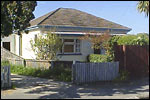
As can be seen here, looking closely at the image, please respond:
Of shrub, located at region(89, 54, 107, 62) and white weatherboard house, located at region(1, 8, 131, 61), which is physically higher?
white weatherboard house, located at region(1, 8, 131, 61)

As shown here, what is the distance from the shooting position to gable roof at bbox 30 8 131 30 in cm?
2238

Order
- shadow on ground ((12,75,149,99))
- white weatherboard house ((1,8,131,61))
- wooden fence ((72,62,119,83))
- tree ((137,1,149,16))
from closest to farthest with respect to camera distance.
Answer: shadow on ground ((12,75,149,99))
wooden fence ((72,62,119,83))
tree ((137,1,149,16))
white weatherboard house ((1,8,131,61))

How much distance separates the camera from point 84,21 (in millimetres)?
24203

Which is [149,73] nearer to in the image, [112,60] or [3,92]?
[112,60]

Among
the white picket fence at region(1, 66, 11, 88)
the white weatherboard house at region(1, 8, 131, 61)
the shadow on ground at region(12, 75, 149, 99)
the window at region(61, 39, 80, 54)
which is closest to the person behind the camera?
the shadow on ground at region(12, 75, 149, 99)

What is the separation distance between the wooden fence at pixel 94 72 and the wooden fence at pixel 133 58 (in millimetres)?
875

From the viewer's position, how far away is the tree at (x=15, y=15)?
420 inches

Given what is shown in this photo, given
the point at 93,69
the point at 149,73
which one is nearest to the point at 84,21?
the point at 149,73

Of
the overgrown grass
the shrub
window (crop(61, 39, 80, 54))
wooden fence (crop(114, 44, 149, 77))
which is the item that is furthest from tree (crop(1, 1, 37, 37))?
window (crop(61, 39, 80, 54))

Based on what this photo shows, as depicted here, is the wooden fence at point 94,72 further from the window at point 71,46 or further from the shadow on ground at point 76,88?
the window at point 71,46

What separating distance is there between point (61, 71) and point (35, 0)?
14.8ft

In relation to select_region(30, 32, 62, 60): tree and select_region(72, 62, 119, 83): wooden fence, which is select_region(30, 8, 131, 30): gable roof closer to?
select_region(30, 32, 62, 60): tree

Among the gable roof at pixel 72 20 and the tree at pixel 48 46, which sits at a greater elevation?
the gable roof at pixel 72 20

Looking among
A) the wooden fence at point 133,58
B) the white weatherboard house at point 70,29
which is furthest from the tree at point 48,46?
the wooden fence at point 133,58
